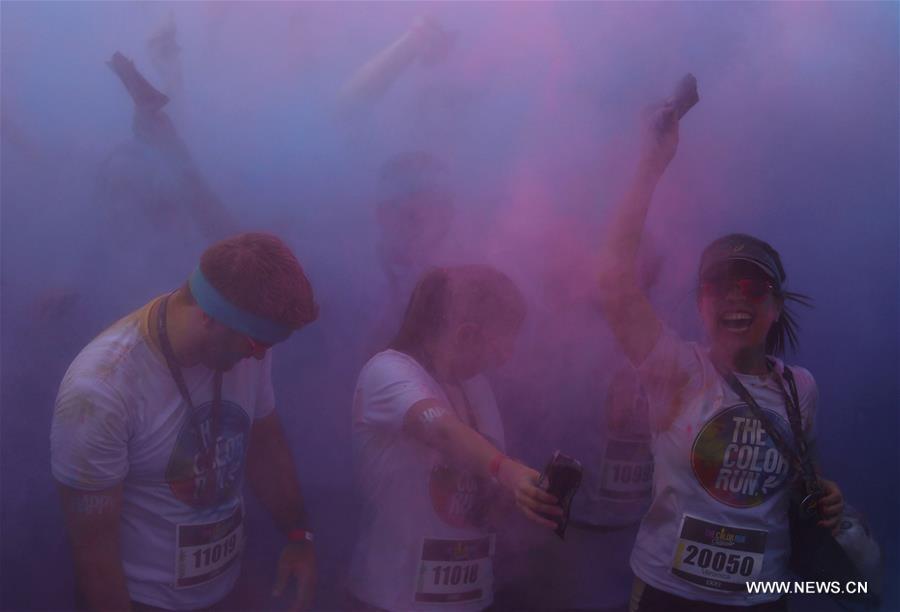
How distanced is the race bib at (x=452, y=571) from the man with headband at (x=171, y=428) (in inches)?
23.8

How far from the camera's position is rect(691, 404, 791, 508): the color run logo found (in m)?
2.22

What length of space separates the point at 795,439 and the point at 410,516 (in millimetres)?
1201

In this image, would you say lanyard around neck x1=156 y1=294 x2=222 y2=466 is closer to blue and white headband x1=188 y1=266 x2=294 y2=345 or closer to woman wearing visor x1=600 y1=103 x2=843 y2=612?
blue and white headband x1=188 y1=266 x2=294 y2=345

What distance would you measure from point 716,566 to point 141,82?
250 centimetres

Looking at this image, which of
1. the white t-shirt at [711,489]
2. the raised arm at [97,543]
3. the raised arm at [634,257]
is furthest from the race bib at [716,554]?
the raised arm at [97,543]

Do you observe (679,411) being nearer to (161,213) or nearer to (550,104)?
(550,104)

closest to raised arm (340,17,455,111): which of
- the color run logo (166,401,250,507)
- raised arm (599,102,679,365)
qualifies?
raised arm (599,102,679,365)

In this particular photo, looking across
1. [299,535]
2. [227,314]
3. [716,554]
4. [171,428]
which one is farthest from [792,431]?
[171,428]

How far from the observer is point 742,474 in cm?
223

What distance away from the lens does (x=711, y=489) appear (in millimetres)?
2215

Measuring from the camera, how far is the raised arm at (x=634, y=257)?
2.26 metres

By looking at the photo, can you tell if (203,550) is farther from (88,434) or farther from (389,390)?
(389,390)

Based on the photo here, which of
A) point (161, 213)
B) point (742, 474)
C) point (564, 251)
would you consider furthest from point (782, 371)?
point (161, 213)

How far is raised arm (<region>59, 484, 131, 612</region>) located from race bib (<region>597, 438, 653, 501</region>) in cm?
174
